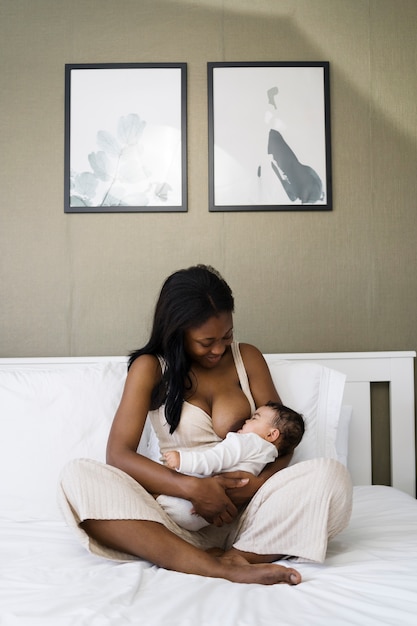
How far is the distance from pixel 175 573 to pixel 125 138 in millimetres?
1615

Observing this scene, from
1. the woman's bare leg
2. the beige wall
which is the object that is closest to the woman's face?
the woman's bare leg

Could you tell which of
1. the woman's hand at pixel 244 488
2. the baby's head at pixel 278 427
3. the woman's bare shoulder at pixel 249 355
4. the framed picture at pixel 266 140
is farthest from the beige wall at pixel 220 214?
the woman's hand at pixel 244 488

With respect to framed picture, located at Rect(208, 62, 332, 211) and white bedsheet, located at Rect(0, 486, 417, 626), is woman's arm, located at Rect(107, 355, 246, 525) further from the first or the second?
framed picture, located at Rect(208, 62, 332, 211)

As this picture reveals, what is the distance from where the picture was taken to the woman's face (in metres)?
1.82

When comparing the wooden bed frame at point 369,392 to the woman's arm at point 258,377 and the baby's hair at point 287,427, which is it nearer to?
the woman's arm at point 258,377

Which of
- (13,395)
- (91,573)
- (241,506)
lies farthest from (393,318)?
(91,573)

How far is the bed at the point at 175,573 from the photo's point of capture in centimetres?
119

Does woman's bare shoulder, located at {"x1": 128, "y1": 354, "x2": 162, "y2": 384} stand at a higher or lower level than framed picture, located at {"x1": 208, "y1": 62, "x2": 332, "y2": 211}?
lower

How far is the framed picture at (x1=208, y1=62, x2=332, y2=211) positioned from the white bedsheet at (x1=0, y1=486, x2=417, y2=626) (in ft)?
4.23

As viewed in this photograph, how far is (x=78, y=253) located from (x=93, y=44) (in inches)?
30.5

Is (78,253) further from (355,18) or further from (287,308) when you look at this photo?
(355,18)

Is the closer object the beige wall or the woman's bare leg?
the woman's bare leg

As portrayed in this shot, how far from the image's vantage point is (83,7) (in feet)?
8.31

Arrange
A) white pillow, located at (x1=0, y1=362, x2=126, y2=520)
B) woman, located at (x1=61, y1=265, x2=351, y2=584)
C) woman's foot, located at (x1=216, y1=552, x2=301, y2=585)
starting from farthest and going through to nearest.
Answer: white pillow, located at (x1=0, y1=362, x2=126, y2=520) < woman, located at (x1=61, y1=265, x2=351, y2=584) < woman's foot, located at (x1=216, y1=552, x2=301, y2=585)
